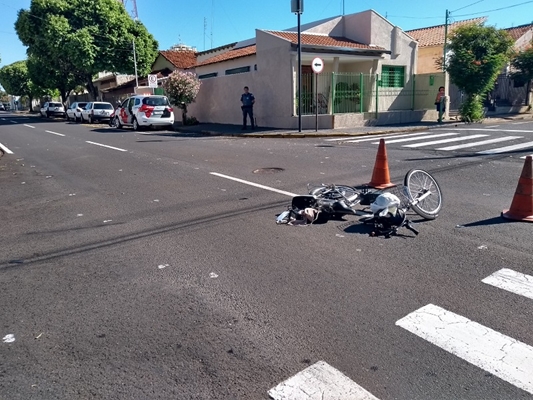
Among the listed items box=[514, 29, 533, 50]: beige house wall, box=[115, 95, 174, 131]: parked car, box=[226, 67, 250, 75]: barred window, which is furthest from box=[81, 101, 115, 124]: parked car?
box=[514, 29, 533, 50]: beige house wall

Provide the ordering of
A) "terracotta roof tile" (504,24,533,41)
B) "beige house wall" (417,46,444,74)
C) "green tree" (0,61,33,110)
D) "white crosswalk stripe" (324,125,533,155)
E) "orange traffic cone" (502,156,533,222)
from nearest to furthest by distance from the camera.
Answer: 1. "orange traffic cone" (502,156,533,222)
2. "white crosswalk stripe" (324,125,533,155)
3. "beige house wall" (417,46,444,74)
4. "terracotta roof tile" (504,24,533,41)
5. "green tree" (0,61,33,110)

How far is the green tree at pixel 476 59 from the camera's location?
20.7 metres

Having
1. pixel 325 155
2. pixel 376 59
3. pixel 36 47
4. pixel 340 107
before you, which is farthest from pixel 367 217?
pixel 36 47

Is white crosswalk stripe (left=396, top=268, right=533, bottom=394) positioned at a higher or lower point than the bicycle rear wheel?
lower

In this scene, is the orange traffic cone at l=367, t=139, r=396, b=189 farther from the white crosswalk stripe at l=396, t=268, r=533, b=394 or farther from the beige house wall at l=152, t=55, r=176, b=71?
the beige house wall at l=152, t=55, r=176, b=71

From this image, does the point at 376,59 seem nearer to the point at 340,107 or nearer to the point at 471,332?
the point at 340,107

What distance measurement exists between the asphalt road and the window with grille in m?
16.6

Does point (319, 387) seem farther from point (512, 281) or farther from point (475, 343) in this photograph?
point (512, 281)

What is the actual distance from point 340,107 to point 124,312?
1911 centimetres


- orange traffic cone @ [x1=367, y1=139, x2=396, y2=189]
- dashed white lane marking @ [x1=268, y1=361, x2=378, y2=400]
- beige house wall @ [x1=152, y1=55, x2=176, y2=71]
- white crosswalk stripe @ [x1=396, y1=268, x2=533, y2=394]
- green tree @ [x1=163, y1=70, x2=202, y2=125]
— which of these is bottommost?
dashed white lane marking @ [x1=268, y1=361, x2=378, y2=400]

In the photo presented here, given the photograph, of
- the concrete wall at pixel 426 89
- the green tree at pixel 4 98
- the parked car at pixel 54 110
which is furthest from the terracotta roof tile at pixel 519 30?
the green tree at pixel 4 98

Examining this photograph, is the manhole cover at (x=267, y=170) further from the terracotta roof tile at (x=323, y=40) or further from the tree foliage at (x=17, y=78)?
the tree foliage at (x=17, y=78)

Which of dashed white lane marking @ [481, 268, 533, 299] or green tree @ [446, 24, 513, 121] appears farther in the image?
green tree @ [446, 24, 513, 121]

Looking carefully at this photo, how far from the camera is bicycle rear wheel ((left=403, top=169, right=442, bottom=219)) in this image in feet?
19.4
